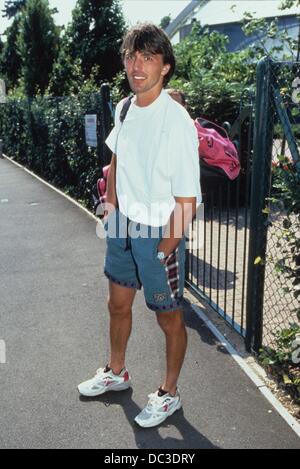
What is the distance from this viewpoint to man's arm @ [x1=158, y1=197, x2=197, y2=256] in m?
2.34

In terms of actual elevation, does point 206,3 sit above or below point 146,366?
above

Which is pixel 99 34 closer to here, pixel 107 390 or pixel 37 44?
pixel 37 44

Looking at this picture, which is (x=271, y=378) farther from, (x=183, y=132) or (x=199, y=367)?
(x=183, y=132)

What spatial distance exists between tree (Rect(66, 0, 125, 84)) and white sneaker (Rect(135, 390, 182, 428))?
63.8ft

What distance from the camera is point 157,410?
2.78 metres

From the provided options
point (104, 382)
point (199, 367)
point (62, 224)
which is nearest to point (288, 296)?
point (199, 367)

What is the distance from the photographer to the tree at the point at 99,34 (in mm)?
20641

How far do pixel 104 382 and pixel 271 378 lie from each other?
1136 mm

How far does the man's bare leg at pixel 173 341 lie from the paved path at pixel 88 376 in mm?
235

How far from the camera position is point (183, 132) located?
2.30m

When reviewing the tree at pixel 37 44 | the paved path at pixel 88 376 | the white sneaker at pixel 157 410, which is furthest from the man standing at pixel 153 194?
the tree at pixel 37 44
